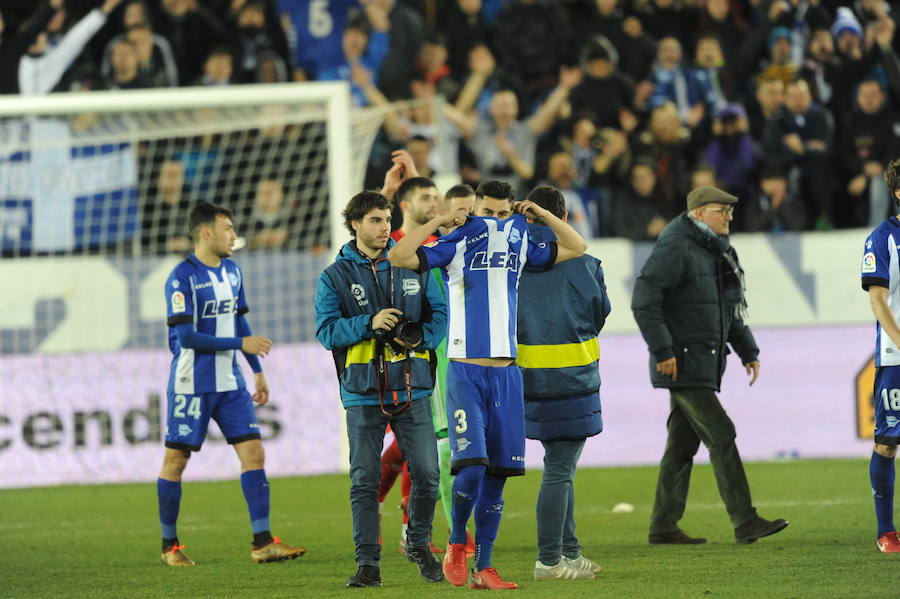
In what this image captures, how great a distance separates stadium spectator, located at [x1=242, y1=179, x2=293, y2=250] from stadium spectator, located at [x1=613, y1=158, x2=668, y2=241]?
10.7 feet

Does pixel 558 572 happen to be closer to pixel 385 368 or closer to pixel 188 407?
pixel 385 368

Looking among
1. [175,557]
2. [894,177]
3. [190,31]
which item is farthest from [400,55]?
[894,177]

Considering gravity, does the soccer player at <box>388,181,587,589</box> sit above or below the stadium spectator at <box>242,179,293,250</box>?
below

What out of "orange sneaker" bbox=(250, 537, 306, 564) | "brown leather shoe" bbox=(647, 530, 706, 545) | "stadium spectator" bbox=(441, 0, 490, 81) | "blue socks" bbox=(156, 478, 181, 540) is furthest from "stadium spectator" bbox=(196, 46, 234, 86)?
"brown leather shoe" bbox=(647, 530, 706, 545)

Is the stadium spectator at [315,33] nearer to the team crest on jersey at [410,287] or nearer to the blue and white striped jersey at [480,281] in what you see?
the team crest on jersey at [410,287]

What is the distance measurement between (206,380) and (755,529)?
3.22 m

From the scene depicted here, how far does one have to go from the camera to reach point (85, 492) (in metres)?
12.7

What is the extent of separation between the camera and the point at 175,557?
8.48 meters

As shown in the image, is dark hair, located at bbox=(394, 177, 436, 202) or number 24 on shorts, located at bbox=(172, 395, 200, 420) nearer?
dark hair, located at bbox=(394, 177, 436, 202)

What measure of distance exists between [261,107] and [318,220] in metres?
1.28

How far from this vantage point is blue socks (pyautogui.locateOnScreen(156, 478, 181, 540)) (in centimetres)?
859

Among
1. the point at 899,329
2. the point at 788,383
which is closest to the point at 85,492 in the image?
the point at 788,383

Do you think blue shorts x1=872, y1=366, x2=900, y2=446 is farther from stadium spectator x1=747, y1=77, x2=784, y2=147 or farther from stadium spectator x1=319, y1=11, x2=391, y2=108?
stadium spectator x1=319, y1=11, x2=391, y2=108

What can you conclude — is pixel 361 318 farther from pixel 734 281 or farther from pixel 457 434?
pixel 734 281
